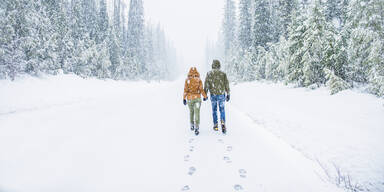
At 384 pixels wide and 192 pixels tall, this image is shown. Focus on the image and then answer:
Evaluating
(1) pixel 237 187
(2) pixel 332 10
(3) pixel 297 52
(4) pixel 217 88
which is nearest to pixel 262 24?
(2) pixel 332 10

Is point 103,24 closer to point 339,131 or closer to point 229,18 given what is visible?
point 229,18

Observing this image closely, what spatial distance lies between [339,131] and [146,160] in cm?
484

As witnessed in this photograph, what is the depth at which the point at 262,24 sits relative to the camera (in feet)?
75.7

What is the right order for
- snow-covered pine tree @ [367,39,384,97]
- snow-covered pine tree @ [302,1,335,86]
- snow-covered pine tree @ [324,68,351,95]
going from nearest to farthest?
snow-covered pine tree @ [367,39,384,97], snow-covered pine tree @ [324,68,351,95], snow-covered pine tree @ [302,1,335,86]

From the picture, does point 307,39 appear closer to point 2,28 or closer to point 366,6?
point 366,6

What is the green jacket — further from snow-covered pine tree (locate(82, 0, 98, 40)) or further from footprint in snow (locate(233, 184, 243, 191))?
snow-covered pine tree (locate(82, 0, 98, 40))

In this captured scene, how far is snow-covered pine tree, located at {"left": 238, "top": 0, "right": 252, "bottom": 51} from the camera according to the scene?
2803cm

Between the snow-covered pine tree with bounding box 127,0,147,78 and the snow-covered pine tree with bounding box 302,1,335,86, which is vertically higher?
the snow-covered pine tree with bounding box 127,0,147,78

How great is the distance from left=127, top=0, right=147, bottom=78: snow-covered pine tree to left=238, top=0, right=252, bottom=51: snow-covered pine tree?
19.0m

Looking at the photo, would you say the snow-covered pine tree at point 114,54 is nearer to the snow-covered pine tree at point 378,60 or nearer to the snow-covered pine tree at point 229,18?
the snow-covered pine tree at point 229,18

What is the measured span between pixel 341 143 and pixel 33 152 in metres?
6.66

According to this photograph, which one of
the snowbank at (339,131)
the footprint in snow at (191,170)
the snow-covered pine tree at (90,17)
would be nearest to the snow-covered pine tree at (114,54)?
the snow-covered pine tree at (90,17)

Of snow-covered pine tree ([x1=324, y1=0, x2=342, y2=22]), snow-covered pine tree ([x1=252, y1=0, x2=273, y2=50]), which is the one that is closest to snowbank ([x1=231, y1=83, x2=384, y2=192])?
snow-covered pine tree ([x1=324, y1=0, x2=342, y2=22])

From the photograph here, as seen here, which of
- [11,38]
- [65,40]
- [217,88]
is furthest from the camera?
[65,40]
